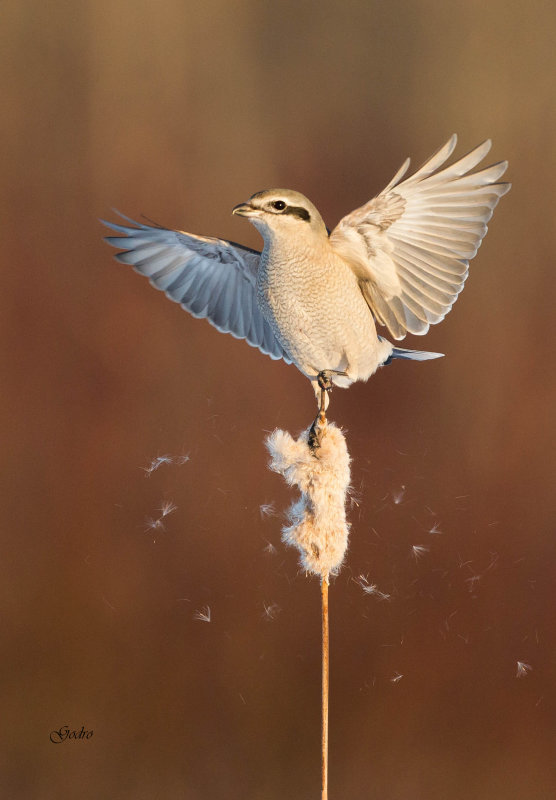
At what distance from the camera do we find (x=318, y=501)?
143 cm

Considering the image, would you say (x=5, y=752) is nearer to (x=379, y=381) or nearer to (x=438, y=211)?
(x=379, y=381)

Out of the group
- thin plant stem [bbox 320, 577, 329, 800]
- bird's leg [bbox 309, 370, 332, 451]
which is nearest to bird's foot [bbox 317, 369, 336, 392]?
bird's leg [bbox 309, 370, 332, 451]

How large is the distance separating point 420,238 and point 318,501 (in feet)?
2.11

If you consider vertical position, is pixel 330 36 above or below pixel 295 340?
above

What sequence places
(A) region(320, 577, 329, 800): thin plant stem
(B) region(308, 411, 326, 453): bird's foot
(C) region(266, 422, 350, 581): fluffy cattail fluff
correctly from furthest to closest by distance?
(B) region(308, 411, 326, 453): bird's foot, (C) region(266, 422, 350, 581): fluffy cattail fluff, (A) region(320, 577, 329, 800): thin plant stem

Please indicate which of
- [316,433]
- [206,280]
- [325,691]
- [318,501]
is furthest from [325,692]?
[206,280]

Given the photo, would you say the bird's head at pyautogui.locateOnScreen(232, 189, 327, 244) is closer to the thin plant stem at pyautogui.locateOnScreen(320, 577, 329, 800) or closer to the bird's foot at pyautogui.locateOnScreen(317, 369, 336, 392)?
the bird's foot at pyautogui.locateOnScreen(317, 369, 336, 392)

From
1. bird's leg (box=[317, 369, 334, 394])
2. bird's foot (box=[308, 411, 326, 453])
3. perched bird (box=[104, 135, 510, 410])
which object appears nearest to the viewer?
bird's foot (box=[308, 411, 326, 453])

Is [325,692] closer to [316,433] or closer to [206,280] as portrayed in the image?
[316,433]

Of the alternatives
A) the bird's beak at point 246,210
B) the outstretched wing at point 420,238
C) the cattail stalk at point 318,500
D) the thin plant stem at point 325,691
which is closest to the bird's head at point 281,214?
the bird's beak at point 246,210

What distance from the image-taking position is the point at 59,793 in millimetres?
2699

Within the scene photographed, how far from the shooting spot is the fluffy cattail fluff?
4.65 ft

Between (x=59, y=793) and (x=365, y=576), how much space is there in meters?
1.17

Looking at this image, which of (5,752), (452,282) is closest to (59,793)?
(5,752)
